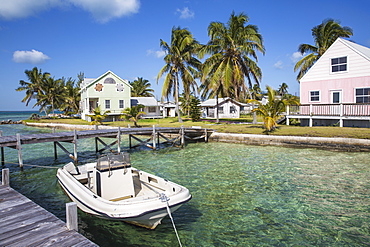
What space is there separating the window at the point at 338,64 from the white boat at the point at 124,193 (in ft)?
77.3

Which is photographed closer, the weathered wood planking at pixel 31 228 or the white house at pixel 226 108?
the weathered wood planking at pixel 31 228

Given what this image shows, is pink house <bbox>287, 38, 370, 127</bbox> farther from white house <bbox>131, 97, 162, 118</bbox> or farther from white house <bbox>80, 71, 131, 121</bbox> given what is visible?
white house <bbox>80, 71, 131, 121</bbox>

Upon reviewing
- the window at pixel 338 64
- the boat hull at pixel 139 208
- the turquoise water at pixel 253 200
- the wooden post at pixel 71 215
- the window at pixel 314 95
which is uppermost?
the window at pixel 338 64

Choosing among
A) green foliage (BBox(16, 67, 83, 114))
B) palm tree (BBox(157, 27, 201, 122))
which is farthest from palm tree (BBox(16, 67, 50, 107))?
palm tree (BBox(157, 27, 201, 122))

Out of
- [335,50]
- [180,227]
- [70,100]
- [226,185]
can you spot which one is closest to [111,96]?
[70,100]

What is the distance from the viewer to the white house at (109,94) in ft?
140

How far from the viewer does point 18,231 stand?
5.36m

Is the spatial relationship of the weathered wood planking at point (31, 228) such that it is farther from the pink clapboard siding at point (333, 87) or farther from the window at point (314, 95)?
the window at point (314, 95)

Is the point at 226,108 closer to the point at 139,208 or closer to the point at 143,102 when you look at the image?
the point at 143,102

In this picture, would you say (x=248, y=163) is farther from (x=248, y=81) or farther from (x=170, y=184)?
(x=248, y=81)

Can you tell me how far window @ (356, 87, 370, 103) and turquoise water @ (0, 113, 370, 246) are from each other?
28.4ft

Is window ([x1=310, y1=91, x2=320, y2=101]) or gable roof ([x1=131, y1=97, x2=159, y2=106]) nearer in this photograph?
window ([x1=310, y1=91, x2=320, y2=101])

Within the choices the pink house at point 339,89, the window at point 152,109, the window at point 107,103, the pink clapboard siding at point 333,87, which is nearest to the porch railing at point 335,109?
the pink house at point 339,89

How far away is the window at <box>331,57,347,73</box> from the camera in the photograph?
24.5m
